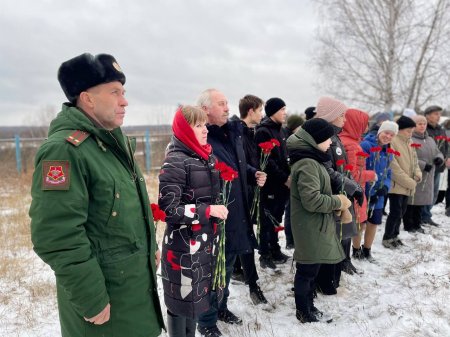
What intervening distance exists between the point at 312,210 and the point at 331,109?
46.5 inches

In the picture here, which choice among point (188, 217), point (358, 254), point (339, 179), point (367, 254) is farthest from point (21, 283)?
point (367, 254)

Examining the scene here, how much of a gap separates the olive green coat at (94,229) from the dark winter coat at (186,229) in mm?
398

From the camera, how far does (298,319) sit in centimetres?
314

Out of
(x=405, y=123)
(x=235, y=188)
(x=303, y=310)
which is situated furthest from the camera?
(x=405, y=123)

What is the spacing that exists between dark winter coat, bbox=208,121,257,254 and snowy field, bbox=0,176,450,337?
0.75 m

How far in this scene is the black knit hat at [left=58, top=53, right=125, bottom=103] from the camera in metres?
1.58

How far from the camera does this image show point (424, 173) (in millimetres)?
5688

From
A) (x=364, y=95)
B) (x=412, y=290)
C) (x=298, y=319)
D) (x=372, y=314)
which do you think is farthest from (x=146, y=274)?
(x=364, y=95)

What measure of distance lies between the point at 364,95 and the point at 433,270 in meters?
12.4

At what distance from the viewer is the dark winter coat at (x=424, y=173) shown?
5.66m

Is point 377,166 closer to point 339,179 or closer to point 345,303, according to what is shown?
point 339,179

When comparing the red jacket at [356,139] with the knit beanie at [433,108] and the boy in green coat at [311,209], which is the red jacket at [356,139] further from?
the knit beanie at [433,108]

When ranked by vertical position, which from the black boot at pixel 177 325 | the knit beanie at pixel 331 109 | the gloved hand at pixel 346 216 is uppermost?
the knit beanie at pixel 331 109

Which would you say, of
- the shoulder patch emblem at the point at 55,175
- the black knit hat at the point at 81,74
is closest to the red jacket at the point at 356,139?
the black knit hat at the point at 81,74
